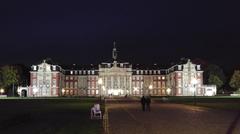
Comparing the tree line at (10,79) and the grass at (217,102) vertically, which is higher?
the tree line at (10,79)

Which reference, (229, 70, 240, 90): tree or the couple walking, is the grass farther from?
(229, 70, 240, 90): tree

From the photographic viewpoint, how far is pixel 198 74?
174 meters

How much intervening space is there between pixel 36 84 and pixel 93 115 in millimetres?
143749

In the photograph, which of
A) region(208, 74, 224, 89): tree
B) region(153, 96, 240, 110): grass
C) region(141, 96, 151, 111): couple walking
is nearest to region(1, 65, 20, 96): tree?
region(208, 74, 224, 89): tree

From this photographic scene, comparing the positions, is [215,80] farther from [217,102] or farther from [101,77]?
[217,102]

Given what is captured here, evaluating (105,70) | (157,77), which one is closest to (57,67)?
(105,70)

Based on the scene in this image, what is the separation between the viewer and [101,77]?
196000 mm

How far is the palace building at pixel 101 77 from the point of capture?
17425cm

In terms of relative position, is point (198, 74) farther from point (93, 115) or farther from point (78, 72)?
point (93, 115)

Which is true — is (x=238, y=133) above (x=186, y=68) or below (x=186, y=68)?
below

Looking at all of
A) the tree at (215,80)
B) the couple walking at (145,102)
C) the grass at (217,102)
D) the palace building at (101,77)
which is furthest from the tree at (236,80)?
the couple walking at (145,102)

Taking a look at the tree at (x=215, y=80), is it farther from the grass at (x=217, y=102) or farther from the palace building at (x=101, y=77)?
the grass at (x=217, y=102)

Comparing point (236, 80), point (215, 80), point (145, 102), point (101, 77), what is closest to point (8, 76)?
point (101, 77)

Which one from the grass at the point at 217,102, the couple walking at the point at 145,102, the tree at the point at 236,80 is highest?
the tree at the point at 236,80
